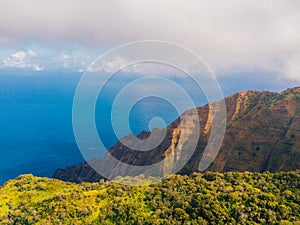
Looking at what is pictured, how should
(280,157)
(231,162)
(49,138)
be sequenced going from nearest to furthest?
(280,157)
(231,162)
(49,138)

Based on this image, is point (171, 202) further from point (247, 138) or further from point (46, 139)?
point (46, 139)

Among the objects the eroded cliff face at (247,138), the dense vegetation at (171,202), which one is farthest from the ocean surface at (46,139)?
the dense vegetation at (171,202)

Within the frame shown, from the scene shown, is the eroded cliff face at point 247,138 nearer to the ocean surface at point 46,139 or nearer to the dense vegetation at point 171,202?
the dense vegetation at point 171,202

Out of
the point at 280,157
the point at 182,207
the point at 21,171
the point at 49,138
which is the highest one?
the point at 280,157

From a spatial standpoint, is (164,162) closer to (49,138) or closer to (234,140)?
(234,140)

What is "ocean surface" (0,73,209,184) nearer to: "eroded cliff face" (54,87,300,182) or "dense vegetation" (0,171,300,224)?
"eroded cliff face" (54,87,300,182)

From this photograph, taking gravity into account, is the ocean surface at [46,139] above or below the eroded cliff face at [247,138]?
below

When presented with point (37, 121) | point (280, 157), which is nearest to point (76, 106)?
point (280, 157)
